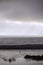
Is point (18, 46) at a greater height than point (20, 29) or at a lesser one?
lesser

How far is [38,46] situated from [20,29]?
0.49 m

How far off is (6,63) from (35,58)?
0.62 feet

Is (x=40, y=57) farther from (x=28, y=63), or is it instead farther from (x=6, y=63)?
(x=6, y=63)

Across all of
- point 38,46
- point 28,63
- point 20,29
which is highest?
point 20,29

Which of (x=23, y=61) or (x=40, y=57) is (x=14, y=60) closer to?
(x=23, y=61)

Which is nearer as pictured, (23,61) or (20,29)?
(23,61)

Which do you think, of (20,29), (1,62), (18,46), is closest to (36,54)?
(18,46)

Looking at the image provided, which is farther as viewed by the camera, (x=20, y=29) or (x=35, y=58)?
(x=20, y=29)

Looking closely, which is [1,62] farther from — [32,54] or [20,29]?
[20,29]

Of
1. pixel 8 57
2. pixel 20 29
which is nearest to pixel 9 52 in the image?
pixel 8 57

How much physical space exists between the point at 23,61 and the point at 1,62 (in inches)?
5.5

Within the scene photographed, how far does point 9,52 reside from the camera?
2.24 feet

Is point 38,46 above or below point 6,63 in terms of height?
above

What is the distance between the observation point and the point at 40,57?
26.9 inches
